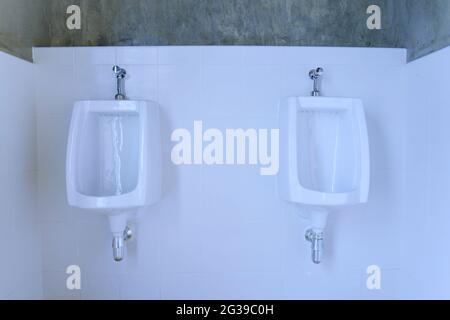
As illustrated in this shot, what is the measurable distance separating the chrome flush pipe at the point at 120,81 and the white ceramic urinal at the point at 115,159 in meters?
0.09

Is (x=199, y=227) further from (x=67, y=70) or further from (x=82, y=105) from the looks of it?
(x=67, y=70)

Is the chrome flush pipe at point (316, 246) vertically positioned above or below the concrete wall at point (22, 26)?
below

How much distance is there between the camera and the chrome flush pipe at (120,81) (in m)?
1.24

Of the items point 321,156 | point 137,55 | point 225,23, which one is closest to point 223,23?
point 225,23

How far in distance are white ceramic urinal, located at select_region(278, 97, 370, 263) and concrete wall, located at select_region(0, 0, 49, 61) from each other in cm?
102

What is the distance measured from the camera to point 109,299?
1.35m

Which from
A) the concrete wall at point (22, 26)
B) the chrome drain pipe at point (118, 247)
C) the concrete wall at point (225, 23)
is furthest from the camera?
the concrete wall at point (225, 23)

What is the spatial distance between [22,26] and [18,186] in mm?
608

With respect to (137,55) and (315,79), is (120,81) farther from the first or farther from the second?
(315,79)

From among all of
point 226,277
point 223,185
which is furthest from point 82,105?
point 226,277

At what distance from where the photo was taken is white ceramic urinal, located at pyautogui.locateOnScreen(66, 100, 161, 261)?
110 cm

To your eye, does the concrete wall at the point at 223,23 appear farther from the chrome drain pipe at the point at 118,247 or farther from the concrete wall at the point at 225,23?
the chrome drain pipe at the point at 118,247

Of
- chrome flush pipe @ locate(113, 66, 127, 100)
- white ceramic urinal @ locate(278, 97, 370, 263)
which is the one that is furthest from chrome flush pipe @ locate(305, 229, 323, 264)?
chrome flush pipe @ locate(113, 66, 127, 100)

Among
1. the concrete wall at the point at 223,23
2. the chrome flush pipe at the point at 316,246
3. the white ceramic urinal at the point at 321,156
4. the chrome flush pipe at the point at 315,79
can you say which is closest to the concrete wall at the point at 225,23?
the concrete wall at the point at 223,23
